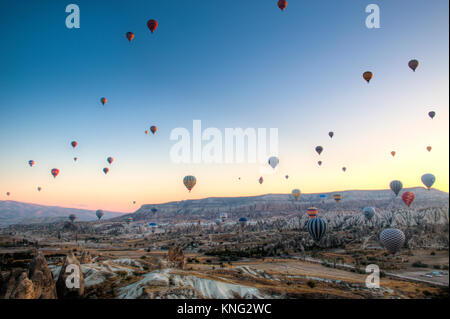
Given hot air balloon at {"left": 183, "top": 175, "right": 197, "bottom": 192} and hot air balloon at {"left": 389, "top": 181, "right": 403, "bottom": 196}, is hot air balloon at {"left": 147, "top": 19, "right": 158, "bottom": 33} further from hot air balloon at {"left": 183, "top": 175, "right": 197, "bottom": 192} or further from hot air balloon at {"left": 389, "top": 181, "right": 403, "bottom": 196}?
hot air balloon at {"left": 389, "top": 181, "right": 403, "bottom": 196}

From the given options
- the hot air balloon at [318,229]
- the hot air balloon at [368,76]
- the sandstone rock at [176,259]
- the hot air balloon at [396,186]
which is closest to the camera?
the sandstone rock at [176,259]

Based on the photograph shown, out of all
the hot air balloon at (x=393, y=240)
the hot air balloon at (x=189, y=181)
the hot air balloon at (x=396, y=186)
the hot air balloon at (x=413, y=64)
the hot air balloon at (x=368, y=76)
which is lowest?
the hot air balloon at (x=393, y=240)

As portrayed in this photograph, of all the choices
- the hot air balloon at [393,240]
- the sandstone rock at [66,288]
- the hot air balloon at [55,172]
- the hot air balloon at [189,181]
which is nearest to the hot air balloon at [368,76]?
the hot air balloon at [393,240]

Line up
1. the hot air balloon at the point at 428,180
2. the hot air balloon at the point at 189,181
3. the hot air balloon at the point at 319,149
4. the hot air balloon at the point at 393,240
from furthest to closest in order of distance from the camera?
the hot air balloon at the point at 428,180
the hot air balloon at the point at 319,149
the hot air balloon at the point at 189,181
the hot air balloon at the point at 393,240

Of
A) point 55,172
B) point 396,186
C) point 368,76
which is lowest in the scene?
point 396,186

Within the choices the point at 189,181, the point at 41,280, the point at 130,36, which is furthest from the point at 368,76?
the point at 41,280

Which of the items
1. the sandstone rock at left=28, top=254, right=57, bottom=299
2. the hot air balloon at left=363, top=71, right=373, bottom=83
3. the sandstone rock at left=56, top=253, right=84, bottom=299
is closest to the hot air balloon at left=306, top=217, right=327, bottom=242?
the hot air balloon at left=363, top=71, right=373, bottom=83

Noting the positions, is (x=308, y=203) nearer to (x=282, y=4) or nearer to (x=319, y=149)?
(x=319, y=149)

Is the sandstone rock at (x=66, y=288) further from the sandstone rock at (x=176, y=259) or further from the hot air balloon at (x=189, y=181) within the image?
the hot air balloon at (x=189, y=181)
